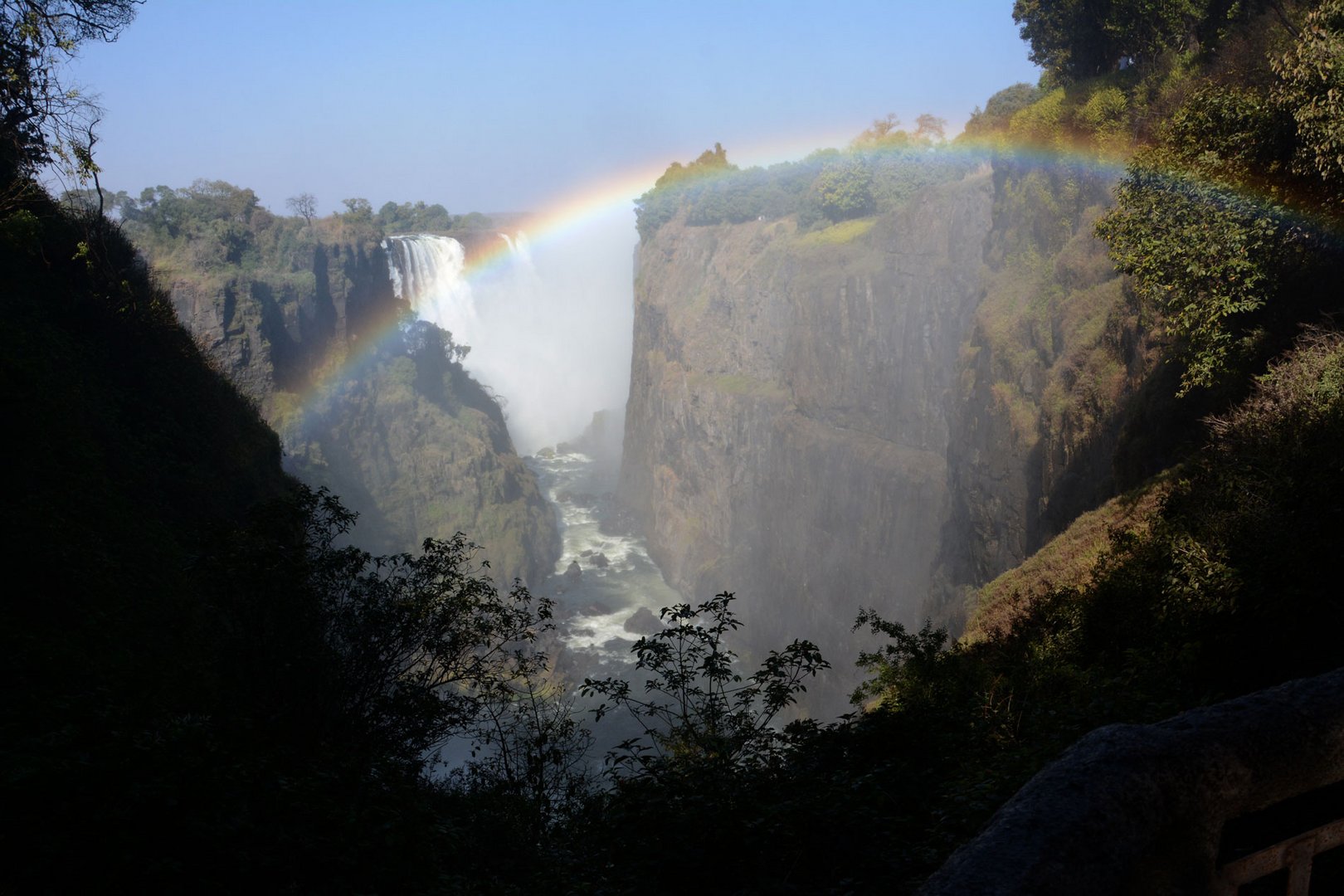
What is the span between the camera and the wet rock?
59.2m

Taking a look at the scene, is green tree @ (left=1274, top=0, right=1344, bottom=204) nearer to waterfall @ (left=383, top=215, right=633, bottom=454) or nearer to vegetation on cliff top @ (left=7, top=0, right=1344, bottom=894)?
vegetation on cliff top @ (left=7, top=0, right=1344, bottom=894)

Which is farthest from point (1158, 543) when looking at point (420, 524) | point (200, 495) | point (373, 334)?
point (373, 334)

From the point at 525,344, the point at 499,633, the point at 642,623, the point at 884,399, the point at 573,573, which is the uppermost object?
the point at 499,633

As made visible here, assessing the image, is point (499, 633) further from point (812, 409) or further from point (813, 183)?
point (813, 183)

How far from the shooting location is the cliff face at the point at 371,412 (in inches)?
2270

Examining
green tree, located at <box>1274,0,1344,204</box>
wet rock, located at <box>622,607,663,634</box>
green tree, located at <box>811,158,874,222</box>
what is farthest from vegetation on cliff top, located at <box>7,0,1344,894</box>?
green tree, located at <box>811,158,874,222</box>

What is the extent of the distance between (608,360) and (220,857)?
12333cm

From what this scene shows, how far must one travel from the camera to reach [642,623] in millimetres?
59875

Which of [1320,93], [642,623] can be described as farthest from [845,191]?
[1320,93]

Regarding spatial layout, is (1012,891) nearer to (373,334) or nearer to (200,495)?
(200,495)

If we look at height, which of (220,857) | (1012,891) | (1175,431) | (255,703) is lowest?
(1175,431)

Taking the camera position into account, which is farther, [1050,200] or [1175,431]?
[1050,200]

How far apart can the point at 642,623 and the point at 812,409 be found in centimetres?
2122

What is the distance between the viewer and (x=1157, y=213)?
1602cm
